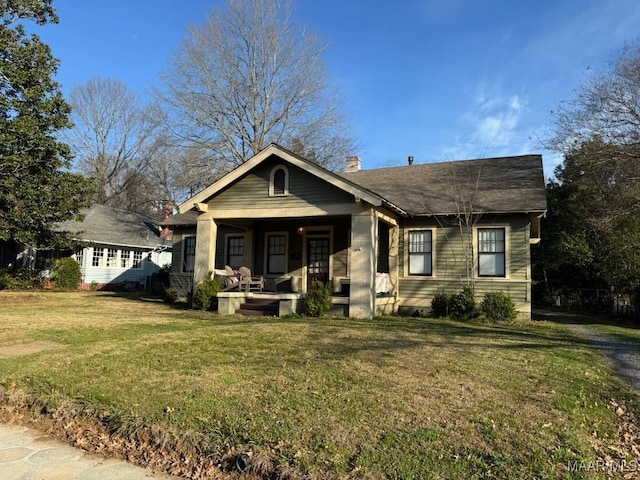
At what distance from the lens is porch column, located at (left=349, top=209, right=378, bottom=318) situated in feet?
42.6

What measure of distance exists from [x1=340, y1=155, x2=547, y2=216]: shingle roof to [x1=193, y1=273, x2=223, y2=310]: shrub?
240 inches

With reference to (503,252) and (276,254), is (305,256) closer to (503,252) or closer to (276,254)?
(276,254)

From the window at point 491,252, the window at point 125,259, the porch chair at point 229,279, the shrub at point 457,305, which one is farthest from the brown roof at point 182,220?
the window at point 491,252

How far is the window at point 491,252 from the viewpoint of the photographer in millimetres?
14586

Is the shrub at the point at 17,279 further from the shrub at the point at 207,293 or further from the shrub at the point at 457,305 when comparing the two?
the shrub at the point at 457,305

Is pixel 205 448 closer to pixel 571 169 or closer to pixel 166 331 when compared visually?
pixel 166 331

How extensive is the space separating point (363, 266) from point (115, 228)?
1997 centimetres

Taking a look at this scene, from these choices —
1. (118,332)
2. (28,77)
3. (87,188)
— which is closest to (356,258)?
(118,332)

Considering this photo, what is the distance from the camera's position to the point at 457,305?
13.5 meters

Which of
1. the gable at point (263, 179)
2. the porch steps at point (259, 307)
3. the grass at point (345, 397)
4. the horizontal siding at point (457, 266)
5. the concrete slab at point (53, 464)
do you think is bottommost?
the concrete slab at point (53, 464)

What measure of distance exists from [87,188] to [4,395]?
17447 millimetres

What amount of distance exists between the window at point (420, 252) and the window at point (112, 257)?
18533mm

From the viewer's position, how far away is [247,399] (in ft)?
16.8

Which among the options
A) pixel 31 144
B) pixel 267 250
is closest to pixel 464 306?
pixel 267 250
